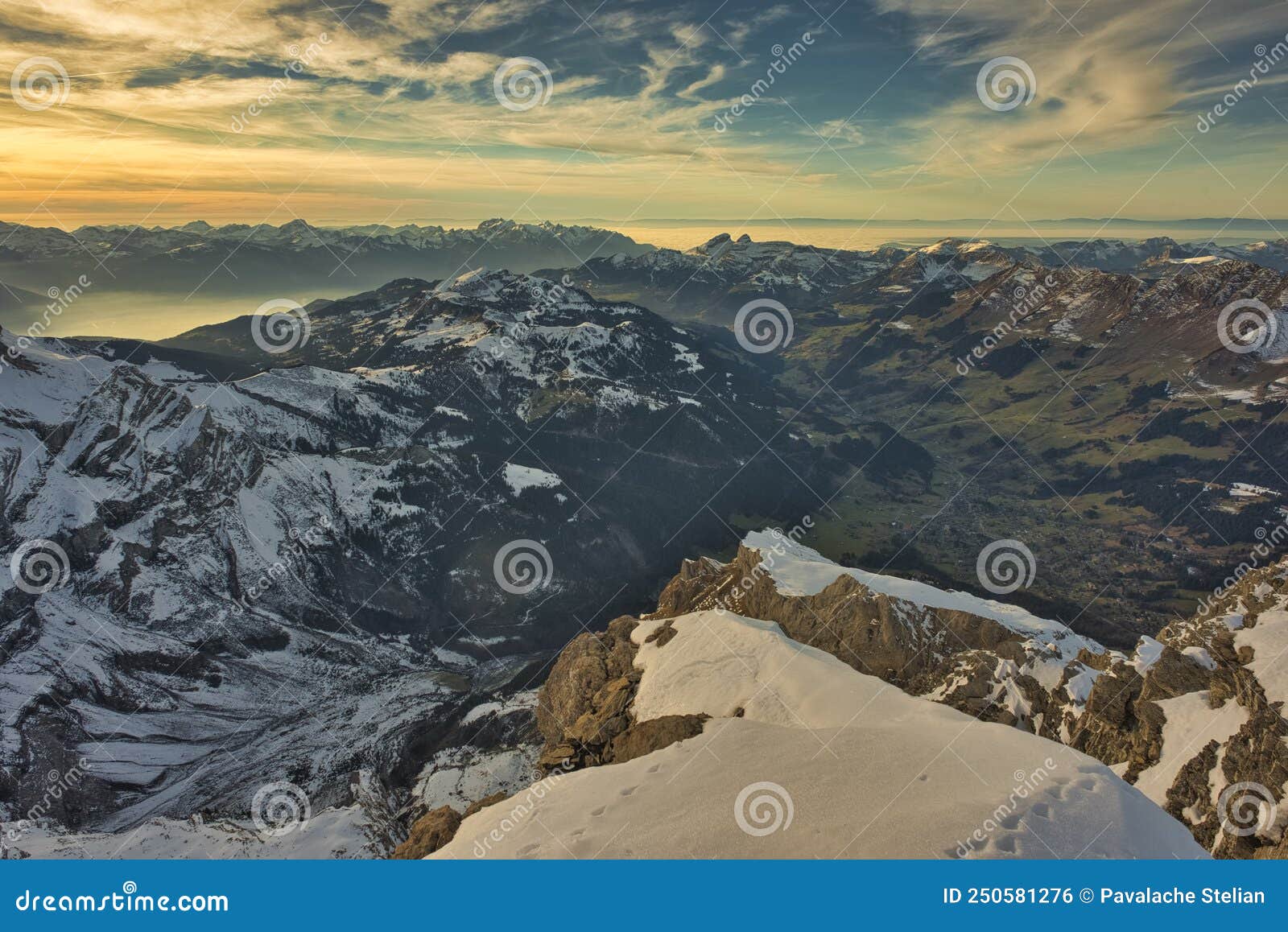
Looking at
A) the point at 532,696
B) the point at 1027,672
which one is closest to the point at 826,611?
the point at 1027,672

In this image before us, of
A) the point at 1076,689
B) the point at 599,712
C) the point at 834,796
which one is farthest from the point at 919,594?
the point at 834,796

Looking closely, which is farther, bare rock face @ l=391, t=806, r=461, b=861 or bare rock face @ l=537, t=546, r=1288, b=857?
bare rock face @ l=391, t=806, r=461, b=861

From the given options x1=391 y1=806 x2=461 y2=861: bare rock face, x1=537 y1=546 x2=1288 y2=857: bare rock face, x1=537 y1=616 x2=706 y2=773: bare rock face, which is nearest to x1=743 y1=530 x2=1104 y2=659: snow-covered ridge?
x1=537 y1=546 x2=1288 y2=857: bare rock face

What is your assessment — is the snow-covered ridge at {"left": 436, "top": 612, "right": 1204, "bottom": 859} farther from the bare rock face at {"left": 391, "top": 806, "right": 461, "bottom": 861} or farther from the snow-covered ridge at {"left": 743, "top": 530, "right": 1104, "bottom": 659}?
the snow-covered ridge at {"left": 743, "top": 530, "right": 1104, "bottom": 659}

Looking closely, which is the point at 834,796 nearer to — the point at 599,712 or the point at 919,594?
the point at 599,712

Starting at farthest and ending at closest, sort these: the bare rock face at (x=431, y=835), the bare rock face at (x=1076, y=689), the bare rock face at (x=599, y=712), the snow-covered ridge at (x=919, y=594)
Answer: the snow-covered ridge at (x=919, y=594), the bare rock face at (x=599, y=712), the bare rock face at (x=431, y=835), the bare rock face at (x=1076, y=689)

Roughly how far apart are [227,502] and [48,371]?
2044 inches

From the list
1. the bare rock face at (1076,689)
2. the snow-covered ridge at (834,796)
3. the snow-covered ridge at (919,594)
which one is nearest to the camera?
the snow-covered ridge at (834,796)

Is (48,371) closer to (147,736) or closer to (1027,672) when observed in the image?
(147,736)

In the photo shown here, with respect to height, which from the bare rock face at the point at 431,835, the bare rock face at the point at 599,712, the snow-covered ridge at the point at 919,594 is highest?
the snow-covered ridge at the point at 919,594

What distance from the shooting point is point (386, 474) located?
618 feet

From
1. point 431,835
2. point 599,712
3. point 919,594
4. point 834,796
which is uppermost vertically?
point 919,594

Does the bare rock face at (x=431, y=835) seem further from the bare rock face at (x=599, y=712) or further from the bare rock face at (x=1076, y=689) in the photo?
the bare rock face at (x=1076, y=689)

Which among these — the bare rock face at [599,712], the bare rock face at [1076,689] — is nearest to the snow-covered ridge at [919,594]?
the bare rock face at [1076,689]
